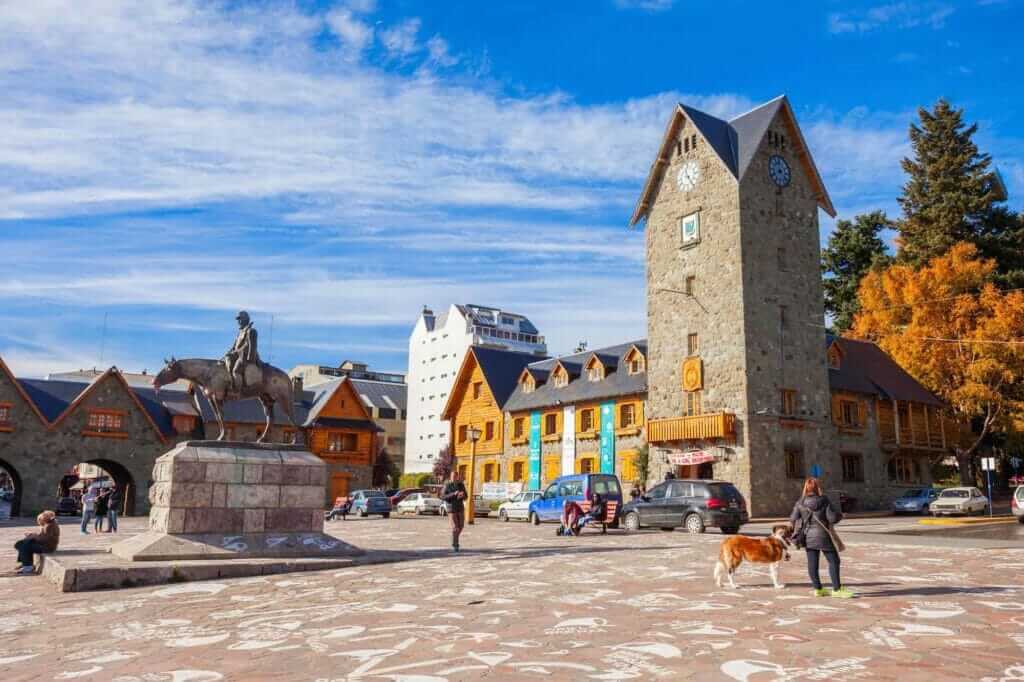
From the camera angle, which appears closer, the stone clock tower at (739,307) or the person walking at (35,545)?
the person walking at (35,545)

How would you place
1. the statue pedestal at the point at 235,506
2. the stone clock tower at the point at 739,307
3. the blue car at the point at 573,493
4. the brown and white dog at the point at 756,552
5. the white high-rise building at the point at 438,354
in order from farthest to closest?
the white high-rise building at the point at 438,354 < the stone clock tower at the point at 739,307 < the blue car at the point at 573,493 < the statue pedestal at the point at 235,506 < the brown and white dog at the point at 756,552

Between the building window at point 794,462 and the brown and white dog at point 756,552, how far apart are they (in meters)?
26.6

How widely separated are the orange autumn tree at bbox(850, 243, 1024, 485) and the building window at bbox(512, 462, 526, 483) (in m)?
23.2

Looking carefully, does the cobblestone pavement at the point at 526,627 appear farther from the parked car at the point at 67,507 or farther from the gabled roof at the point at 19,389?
the parked car at the point at 67,507

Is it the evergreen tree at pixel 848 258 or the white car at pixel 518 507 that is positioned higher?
the evergreen tree at pixel 848 258

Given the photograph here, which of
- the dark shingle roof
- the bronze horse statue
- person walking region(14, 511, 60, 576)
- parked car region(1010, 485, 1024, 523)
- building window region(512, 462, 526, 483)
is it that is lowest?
person walking region(14, 511, 60, 576)

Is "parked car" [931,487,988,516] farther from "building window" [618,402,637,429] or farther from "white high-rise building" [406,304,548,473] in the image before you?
"white high-rise building" [406,304,548,473]

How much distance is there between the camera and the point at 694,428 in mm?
37062

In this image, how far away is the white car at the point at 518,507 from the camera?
3528 cm

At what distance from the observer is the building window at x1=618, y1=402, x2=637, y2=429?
4312 cm

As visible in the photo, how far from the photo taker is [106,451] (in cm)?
4741

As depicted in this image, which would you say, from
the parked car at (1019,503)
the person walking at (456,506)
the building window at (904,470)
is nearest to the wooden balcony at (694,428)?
the parked car at (1019,503)

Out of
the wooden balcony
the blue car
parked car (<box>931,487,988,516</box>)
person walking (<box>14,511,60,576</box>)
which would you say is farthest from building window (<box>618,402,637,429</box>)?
person walking (<box>14,511,60,576</box>)

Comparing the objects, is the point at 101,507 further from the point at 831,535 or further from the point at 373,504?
the point at 831,535
